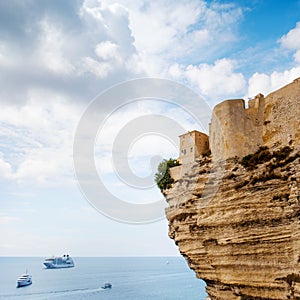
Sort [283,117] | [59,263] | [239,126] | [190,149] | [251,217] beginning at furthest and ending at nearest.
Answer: [59,263] < [190,149] < [239,126] < [283,117] < [251,217]

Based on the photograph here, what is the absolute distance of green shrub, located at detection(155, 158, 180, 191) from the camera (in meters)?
27.1

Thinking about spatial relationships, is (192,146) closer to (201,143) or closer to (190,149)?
(190,149)

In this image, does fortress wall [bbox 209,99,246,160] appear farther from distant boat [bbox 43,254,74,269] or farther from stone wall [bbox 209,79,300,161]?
distant boat [bbox 43,254,74,269]

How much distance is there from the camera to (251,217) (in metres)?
18.0

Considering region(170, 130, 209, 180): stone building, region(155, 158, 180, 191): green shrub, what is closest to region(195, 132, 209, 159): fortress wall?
region(170, 130, 209, 180): stone building

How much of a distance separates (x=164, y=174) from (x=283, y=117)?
10403 millimetres

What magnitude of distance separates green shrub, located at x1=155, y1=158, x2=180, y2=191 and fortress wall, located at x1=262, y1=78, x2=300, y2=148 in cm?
820

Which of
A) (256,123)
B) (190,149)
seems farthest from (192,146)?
(256,123)

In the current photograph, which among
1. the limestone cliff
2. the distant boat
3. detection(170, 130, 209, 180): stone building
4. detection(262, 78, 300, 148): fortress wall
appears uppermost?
the distant boat

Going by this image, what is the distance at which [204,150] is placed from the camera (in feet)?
90.9

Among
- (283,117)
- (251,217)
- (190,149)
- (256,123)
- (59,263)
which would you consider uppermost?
(59,263)

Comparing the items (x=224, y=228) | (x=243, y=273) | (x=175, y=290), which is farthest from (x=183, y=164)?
(x=175, y=290)

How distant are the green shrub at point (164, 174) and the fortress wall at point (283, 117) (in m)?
8.20

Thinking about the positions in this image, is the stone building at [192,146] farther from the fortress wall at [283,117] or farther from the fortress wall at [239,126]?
the fortress wall at [283,117]
